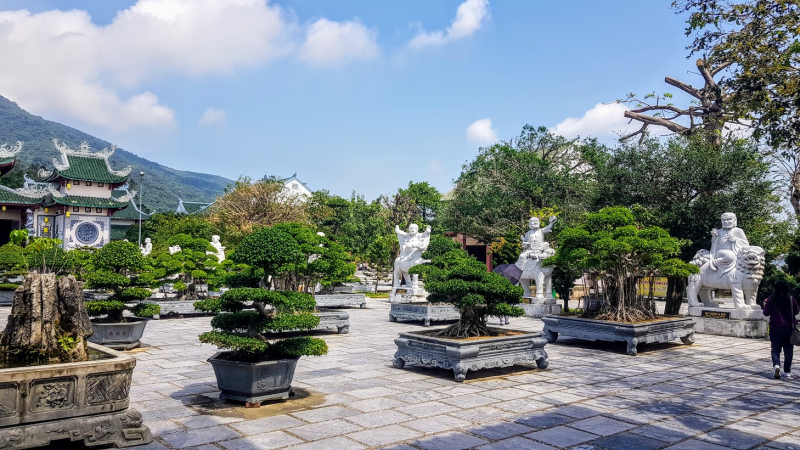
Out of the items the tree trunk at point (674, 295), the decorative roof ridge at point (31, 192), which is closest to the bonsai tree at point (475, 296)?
the tree trunk at point (674, 295)

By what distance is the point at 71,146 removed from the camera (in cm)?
11194

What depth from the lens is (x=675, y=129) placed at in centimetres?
1956

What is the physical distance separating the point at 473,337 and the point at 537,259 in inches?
301

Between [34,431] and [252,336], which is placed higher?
[252,336]

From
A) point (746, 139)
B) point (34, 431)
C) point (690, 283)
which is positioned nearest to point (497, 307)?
point (34, 431)

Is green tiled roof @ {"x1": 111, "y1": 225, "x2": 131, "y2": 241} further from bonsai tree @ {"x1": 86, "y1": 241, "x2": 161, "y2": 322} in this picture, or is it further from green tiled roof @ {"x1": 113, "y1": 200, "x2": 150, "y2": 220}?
bonsai tree @ {"x1": 86, "y1": 241, "x2": 161, "y2": 322}

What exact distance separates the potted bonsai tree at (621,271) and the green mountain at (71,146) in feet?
207

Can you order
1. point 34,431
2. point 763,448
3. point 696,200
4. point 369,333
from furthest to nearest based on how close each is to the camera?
1. point 696,200
2. point 369,333
3. point 763,448
4. point 34,431

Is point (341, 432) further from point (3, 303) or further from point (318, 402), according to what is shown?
point (3, 303)

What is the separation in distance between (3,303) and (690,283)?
63.3 ft

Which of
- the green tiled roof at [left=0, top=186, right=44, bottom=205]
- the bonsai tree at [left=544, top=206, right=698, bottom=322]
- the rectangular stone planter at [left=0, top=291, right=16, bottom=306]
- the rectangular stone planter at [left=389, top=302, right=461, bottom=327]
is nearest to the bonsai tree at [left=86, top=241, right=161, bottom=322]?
the rectangular stone planter at [left=389, top=302, right=461, bottom=327]

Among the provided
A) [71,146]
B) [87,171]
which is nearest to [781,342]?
[87,171]

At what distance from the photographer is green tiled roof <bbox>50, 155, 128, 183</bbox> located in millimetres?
28625

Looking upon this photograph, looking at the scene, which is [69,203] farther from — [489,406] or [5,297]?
[489,406]
